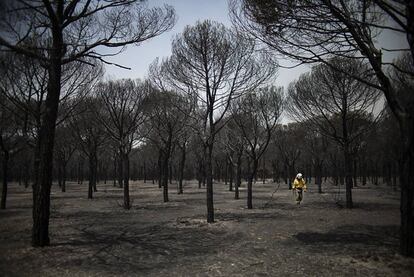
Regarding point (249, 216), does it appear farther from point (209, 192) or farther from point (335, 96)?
point (335, 96)

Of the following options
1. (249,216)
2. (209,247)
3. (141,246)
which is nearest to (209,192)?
(249,216)

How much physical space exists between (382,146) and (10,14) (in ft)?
104

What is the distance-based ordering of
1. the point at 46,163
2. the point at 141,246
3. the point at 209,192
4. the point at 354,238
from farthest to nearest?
the point at 209,192 → the point at 354,238 → the point at 141,246 → the point at 46,163

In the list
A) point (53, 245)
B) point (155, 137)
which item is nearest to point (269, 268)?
point (53, 245)

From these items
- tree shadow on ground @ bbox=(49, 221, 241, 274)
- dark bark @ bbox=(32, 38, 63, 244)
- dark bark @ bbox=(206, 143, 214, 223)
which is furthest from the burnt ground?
dark bark @ bbox=(32, 38, 63, 244)

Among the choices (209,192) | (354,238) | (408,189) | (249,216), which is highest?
(408,189)

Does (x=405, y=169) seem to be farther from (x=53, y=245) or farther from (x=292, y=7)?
(x=53, y=245)

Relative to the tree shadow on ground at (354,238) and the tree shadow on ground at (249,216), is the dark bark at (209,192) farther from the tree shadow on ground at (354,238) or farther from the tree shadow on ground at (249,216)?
the tree shadow on ground at (354,238)

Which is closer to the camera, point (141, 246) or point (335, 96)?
point (141, 246)

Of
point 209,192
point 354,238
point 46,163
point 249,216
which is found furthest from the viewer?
point 249,216

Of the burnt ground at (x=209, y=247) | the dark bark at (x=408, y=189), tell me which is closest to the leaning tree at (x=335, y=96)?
the burnt ground at (x=209, y=247)

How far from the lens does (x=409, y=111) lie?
7.77 m

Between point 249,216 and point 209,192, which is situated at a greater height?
point 209,192

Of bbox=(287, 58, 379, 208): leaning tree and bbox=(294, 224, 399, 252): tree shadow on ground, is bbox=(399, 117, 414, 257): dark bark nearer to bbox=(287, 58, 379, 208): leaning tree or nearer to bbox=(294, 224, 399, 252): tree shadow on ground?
bbox=(294, 224, 399, 252): tree shadow on ground
